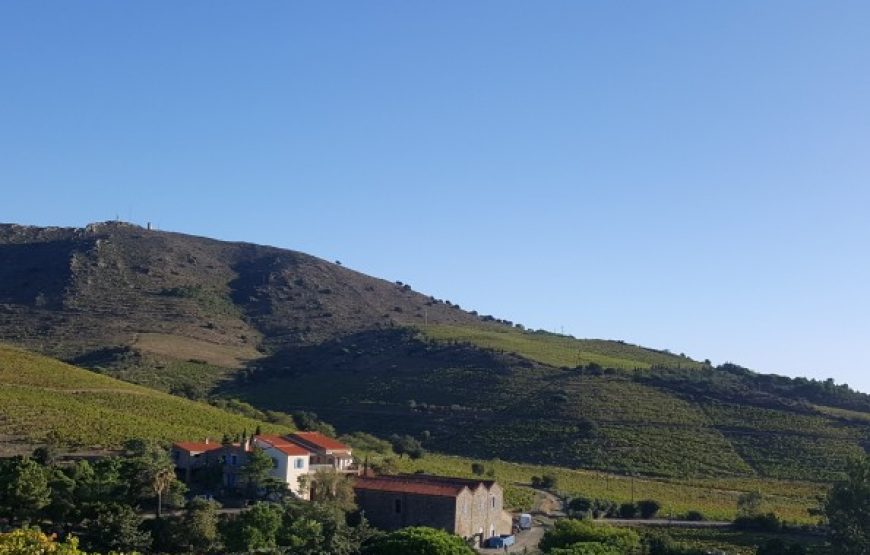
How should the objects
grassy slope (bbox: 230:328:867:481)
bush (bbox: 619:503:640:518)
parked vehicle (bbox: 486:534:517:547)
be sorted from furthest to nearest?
grassy slope (bbox: 230:328:867:481)
bush (bbox: 619:503:640:518)
parked vehicle (bbox: 486:534:517:547)

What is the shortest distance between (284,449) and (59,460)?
13445mm

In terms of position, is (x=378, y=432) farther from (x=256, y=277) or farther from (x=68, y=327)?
(x=256, y=277)

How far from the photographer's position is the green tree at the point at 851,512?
4878cm

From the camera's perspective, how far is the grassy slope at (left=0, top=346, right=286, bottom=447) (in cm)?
6026

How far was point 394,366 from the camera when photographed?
4783 inches

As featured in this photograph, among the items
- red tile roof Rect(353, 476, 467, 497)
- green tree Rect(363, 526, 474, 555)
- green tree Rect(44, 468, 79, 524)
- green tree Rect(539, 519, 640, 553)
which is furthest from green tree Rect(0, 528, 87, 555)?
red tile roof Rect(353, 476, 467, 497)

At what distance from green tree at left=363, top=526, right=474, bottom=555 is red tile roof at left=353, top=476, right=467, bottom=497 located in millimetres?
7412

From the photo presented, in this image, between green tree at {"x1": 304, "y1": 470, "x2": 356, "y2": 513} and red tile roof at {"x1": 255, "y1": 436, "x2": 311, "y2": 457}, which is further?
red tile roof at {"x1": 255, "y1": 436, "x2": 311, "y2": 457}

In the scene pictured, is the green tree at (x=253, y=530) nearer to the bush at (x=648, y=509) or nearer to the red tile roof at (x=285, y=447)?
the red tile roof at (x=285, y=447)

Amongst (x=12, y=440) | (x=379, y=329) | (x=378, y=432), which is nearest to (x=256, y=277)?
(x=379, y=329)

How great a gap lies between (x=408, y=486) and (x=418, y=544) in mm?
11937

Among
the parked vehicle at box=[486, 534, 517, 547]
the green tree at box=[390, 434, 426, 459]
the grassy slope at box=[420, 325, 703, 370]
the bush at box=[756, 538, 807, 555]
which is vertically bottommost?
the parked vehicle at box=[486, 534, 517, 547]

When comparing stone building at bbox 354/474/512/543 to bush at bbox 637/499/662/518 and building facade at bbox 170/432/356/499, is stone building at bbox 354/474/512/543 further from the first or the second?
bush at bbox 637/499/662/518

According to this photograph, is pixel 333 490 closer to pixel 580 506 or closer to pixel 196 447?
pixel 196 447
